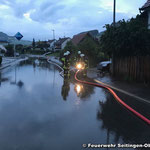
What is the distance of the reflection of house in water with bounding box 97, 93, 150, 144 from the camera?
A: 12.6ft

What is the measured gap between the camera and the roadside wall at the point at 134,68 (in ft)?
31.9

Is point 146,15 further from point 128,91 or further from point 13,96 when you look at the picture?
point 13,96

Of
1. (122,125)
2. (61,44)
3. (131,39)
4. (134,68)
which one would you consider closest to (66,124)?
(122,125)

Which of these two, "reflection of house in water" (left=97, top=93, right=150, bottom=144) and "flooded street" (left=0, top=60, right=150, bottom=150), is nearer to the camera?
"flooded street" (left=0, top=60, right=150, bottom=150)

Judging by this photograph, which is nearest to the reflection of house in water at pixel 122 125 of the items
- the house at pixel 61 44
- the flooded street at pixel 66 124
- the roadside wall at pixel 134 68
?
the flooded street at pixel 66 124

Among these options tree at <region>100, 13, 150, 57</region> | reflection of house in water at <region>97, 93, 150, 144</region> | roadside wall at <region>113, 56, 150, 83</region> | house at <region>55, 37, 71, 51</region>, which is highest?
house at <region>55, 37, 71, 51</region>

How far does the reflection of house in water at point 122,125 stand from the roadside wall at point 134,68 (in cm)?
442

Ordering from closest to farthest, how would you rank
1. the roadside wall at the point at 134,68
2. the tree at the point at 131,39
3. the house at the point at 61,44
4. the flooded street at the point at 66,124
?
1. the flooded street at the point at 66,124
2. the roadside wall at the point at 134,68
3. the tree at the point at 131,39
4. the house at the point at 61,44

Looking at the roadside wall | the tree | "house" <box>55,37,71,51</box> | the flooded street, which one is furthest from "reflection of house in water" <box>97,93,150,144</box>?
"house" <box>55,37,71,51</box>

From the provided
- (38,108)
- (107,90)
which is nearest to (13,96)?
(38,108)

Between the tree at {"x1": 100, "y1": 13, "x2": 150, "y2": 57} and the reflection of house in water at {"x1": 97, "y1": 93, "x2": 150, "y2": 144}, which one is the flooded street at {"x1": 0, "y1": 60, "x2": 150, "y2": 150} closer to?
the reflection of house in water at {"x1": 97, "y1": 93, "x2": 150, "y2": 144}

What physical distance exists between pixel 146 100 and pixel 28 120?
4468 millimetres

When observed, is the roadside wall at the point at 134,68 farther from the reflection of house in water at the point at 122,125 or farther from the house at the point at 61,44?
the house at the point at 61,44

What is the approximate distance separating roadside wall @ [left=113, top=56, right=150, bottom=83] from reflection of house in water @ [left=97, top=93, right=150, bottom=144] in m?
4.42
